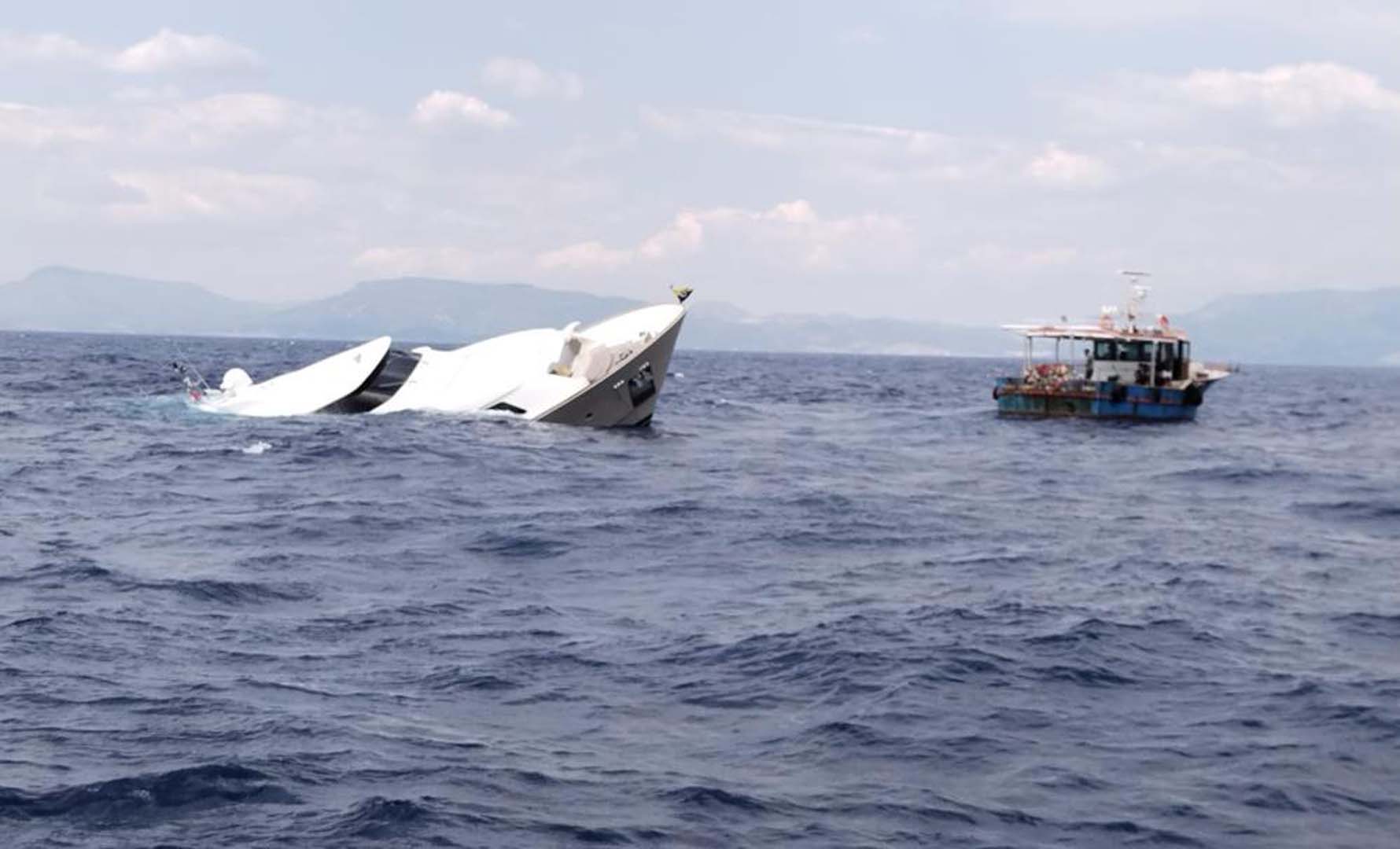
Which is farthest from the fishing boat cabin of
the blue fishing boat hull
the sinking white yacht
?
the sinking white yacht

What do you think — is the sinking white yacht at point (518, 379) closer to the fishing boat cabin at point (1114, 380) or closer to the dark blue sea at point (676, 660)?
the dark blue sea at point (676, 660)

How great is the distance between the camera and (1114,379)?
217 ft

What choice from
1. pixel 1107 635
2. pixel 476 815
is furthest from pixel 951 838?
pixel 1107 635

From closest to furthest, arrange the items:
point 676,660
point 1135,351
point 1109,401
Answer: point 676,660 → point 1109,401 → point 1135,351

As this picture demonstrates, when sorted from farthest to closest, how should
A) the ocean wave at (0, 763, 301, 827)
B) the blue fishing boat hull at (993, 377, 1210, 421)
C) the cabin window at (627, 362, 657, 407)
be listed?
the blue fishing boat hull at (993, 377, 1210, 421)
the cabin window at (627, 362, 657, 407)
the ocean wave at (0, 763, 301, 827)

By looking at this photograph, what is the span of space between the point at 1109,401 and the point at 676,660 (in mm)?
49770

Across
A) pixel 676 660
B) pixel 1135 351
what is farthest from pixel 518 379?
pixel 676 660

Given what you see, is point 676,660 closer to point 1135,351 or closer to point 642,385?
point 642,385

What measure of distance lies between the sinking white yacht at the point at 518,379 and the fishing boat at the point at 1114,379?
70.5 ft

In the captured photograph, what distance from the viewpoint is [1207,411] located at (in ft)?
269

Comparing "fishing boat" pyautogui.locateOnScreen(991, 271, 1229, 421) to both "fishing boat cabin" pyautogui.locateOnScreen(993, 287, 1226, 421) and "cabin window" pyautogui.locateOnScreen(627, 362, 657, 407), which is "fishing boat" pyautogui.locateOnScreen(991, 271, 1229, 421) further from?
"cabin window" pyautogui.locateOnScreen(627, 362, 657, 407)

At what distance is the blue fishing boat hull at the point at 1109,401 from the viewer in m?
64.1

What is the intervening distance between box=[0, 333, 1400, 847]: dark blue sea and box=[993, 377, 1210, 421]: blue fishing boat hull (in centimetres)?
2554

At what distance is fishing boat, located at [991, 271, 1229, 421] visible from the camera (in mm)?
64312
